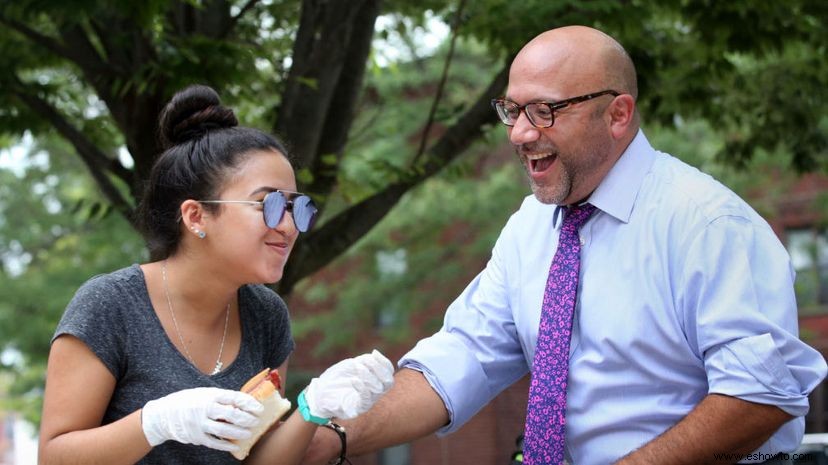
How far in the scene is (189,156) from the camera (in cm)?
322

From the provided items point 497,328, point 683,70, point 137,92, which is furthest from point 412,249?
point 497,328

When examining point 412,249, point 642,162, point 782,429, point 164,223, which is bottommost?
point 412,249

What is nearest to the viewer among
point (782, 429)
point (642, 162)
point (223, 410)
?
point (223, 410)

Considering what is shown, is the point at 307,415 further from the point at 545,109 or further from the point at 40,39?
the point at 40,39

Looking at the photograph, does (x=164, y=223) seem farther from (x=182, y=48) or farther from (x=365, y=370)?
(x=182, y=48)

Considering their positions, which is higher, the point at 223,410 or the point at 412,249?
the point at 223,410

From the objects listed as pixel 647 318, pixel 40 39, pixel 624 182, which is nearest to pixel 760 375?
pixel 647 318

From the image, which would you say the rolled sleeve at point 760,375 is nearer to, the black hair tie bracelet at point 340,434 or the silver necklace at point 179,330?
the black hair tie bracelet at point 340,434

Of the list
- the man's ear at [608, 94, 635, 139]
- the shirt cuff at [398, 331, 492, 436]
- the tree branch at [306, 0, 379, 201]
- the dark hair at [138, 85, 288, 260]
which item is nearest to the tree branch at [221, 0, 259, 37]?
the tree branch at [306, 0, 379, 201]

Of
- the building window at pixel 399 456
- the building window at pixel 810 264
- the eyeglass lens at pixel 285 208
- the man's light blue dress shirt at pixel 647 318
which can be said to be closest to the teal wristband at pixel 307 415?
the eyeglass lens at pixel 285 208

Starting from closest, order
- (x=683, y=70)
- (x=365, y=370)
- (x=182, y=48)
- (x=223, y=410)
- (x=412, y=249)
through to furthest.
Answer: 1. (x=223, y=410)
2. (x=365, y=370)
3. (x=182, y=48)
4. (x=683, y=70)
5. (x=412, y=249)

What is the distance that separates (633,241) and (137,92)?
3358 millimetres

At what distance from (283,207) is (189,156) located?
1.14ft

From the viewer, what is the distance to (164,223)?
3.25 m
